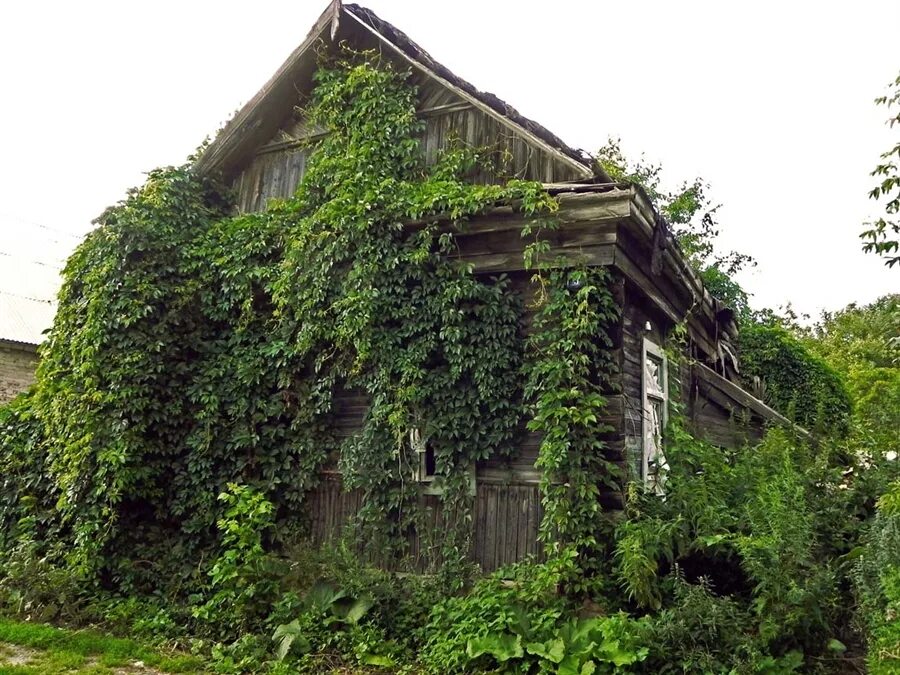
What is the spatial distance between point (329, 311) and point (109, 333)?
9.05 feet

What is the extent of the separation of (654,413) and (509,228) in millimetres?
3162

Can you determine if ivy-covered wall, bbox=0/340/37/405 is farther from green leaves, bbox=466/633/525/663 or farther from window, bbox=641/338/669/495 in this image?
green leaves, bbox=466/633/525/663

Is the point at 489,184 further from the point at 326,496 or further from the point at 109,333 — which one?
the point at 109,333

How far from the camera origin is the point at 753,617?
5680mm

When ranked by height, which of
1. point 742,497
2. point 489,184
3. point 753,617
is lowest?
point 753,617

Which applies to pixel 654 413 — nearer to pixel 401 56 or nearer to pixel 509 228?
pixel 509 228

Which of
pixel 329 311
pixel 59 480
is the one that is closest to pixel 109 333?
pixel 59 480

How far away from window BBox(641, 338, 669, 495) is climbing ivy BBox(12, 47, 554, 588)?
1.84 meters

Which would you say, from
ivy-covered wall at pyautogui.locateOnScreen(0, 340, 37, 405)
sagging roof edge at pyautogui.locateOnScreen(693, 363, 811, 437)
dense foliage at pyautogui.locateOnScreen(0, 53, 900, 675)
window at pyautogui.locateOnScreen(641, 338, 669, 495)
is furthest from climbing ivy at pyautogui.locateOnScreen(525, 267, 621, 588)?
ivy-covered wall at pyautogui.locateOnScreen(0, 340, 37, 405)

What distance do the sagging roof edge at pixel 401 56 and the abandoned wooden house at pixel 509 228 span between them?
1 centimetres

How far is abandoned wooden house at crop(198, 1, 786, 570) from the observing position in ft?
22.8

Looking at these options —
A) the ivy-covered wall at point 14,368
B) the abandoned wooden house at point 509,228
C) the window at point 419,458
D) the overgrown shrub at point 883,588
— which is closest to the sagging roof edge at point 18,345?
the ivy-covered wall at point 14,368

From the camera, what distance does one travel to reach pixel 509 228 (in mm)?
7277

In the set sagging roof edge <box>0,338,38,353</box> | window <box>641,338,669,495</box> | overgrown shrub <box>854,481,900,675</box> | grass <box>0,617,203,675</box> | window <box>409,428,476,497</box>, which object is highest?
sagging roof edge <box>0,338,38,353</box>
